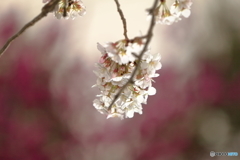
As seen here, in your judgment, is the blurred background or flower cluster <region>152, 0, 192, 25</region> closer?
flower cluster <region>152, 0, 192, 25</region>

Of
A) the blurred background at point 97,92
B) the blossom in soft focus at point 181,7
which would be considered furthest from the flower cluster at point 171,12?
the blurred background at point 97,92

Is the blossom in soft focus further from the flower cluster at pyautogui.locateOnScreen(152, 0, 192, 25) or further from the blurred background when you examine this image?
the blurred background

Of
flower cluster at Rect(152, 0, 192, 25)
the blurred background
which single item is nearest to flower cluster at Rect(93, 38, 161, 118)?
flower cluster at Rect(152, 0, 192, 25)

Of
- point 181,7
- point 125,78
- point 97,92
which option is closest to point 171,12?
point 181,7

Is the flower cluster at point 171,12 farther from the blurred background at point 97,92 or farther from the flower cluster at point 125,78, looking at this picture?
the blurred background at point 97,92

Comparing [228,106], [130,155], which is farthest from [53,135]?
[228,106]

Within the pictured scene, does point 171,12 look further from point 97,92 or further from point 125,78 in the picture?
point 97,92

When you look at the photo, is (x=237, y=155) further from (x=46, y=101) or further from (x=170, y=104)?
(x=46, y=101)

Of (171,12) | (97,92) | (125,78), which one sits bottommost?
(125,78)

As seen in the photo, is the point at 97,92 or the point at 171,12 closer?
the point at 171,12
